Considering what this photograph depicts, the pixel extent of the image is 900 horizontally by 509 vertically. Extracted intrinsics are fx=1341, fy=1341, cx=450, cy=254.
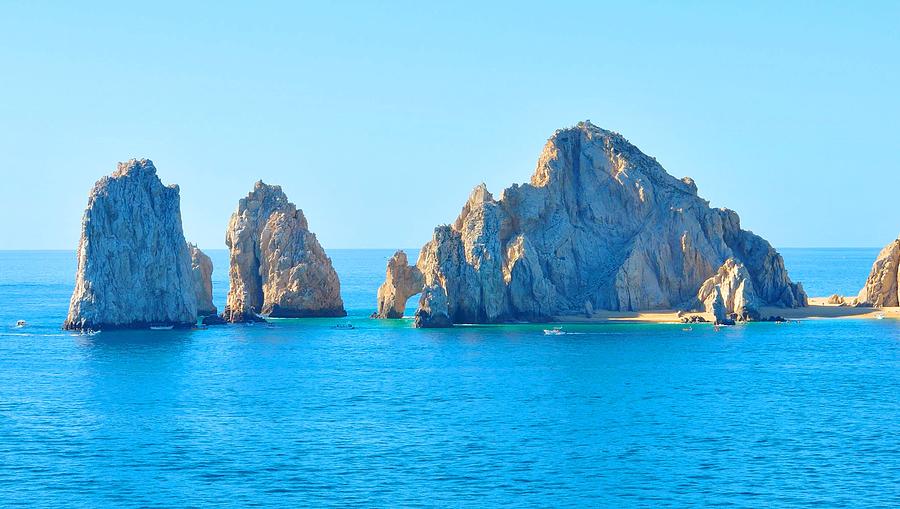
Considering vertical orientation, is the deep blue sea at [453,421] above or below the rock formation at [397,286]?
below

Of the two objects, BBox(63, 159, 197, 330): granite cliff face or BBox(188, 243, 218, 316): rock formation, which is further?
BBox(188, 243, 218, 316): rock formation

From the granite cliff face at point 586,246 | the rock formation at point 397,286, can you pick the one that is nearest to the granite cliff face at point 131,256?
the rock formation at point 397,286

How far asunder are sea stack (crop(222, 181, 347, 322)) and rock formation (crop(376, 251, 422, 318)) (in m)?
6.77

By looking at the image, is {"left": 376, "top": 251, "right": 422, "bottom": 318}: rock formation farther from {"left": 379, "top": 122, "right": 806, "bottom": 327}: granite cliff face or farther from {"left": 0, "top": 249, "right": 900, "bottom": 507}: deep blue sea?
{"left": 0, "top": 249, "right": 900, "bottom": 507}: deep blue sea

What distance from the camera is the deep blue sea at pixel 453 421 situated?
74875 mm

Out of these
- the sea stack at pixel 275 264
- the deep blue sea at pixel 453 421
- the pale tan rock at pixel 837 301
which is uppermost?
the sea stack at pixel 275 264

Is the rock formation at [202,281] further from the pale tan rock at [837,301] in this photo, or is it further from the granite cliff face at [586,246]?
the pale tan rock at [837,301]

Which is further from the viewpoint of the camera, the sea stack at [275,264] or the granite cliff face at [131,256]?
the sea stack at [275,264]

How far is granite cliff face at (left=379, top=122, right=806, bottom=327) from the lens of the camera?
171875 mm

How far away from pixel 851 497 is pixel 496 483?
1941 cm

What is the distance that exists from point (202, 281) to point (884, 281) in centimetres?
9606

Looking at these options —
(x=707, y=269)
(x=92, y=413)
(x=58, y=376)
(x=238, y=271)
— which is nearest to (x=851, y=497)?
(x=92, y=413)

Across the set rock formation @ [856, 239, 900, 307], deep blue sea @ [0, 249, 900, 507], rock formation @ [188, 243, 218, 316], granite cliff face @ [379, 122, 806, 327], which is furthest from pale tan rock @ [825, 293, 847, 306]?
rock formation @ [188, 243, 218, 316]

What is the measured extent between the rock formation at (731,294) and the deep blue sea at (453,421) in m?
14.6
